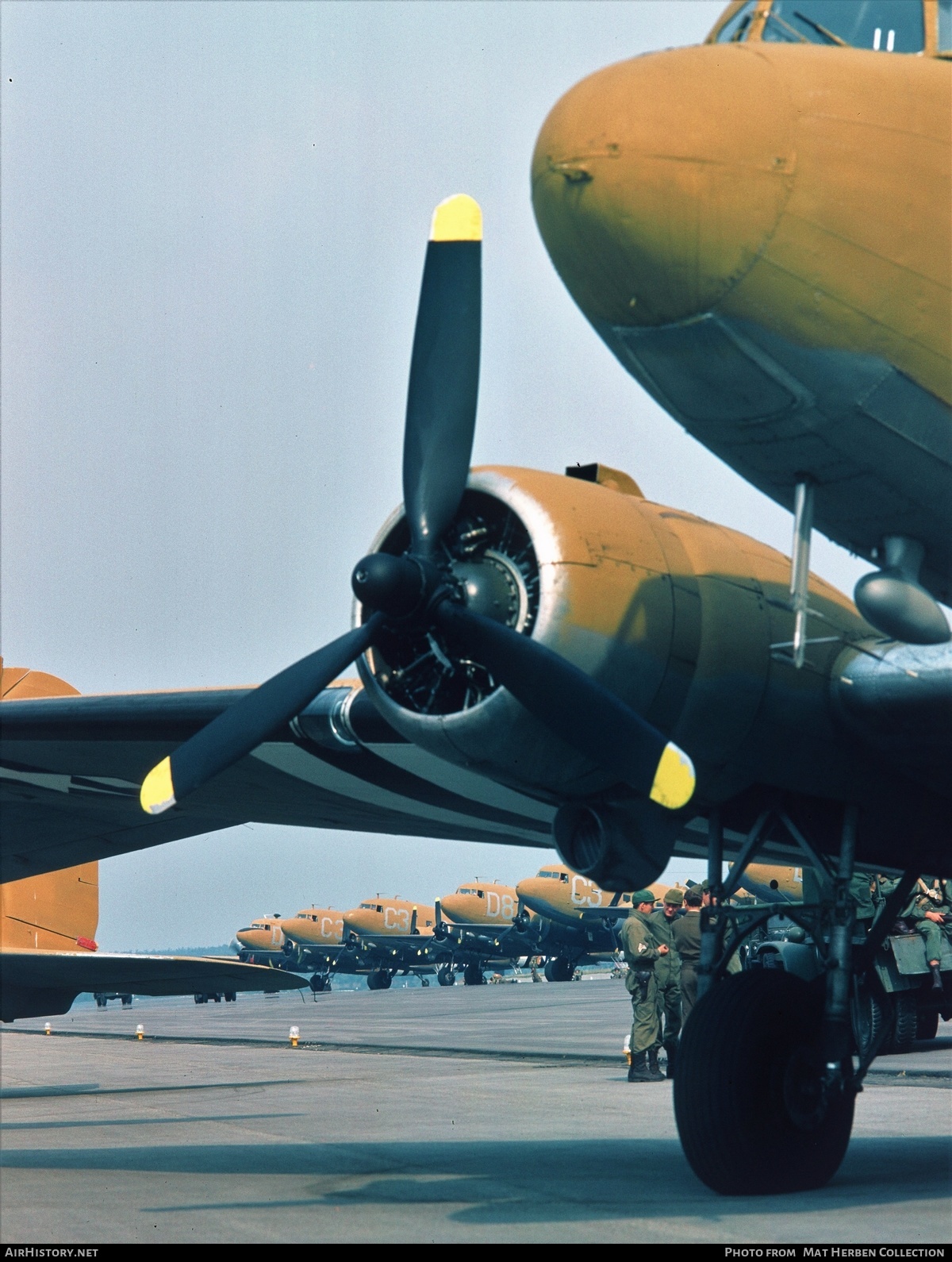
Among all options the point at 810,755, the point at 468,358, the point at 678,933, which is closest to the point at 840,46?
the point at 468,358

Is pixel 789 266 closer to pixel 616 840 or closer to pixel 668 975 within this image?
pixel 616 840

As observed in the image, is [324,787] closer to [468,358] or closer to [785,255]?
[468,358]

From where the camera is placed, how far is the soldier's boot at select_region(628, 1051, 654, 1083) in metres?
16.2

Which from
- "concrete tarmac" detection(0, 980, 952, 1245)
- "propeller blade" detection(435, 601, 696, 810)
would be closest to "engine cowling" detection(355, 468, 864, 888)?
"propeller blade" detection(435, 601, 696, 810)

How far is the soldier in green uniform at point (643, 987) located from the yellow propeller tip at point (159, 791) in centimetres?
959

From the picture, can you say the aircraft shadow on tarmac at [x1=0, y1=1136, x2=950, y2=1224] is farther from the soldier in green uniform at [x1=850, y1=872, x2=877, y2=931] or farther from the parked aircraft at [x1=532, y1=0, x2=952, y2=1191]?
the soldier in green uniform at [x1=850, y1=872, x2=877, y2=931]

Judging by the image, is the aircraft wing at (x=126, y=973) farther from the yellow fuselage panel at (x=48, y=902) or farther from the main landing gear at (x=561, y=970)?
the main landing gear at (x=561, y=970)

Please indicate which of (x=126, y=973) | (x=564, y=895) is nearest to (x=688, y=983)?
(x=126, y=973)

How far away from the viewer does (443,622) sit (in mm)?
7500

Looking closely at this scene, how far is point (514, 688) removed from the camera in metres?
7.40

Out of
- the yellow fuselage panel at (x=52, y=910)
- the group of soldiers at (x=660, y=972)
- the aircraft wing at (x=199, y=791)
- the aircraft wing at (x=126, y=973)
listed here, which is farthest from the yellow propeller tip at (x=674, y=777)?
the group of soldiers at (x=660, y=972)

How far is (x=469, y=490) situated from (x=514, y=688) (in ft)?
4.13

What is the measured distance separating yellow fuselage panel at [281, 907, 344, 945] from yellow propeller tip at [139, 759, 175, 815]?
65838 millimetres
